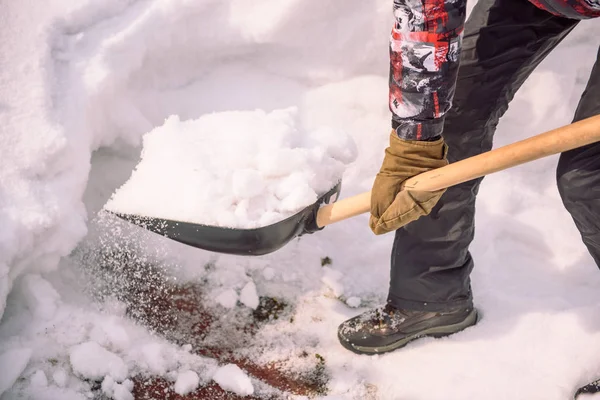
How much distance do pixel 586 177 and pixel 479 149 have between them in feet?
0.99

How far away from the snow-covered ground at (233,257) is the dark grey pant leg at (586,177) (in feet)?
1.77

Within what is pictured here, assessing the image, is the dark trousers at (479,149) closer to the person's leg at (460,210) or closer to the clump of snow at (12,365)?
the person's leg at (460,210)

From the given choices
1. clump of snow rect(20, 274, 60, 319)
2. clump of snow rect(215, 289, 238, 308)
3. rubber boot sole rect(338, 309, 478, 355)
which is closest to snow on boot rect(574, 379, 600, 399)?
rubber boot sole rect(338, 309, 478, 355)

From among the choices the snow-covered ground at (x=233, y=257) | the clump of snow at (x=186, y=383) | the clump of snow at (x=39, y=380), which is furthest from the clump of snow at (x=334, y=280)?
the clump of snow at (x=39, y=380)

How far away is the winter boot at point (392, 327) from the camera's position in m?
1.76

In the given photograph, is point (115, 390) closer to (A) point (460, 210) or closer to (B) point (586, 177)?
(A) point (460, 210)

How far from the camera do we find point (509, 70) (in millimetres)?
1435

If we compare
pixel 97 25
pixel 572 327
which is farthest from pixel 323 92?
pixel 572 327

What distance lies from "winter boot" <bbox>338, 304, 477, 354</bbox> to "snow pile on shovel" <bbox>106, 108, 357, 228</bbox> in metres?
0.50

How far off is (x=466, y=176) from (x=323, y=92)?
118cm

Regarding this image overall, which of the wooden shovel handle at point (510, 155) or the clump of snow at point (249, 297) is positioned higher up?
the wooden shovel handle at point (510, 155)

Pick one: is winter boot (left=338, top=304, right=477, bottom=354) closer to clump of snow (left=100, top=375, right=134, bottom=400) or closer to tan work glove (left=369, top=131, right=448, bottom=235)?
tan work glove (left=369, top=131, right=448, bottom=235)

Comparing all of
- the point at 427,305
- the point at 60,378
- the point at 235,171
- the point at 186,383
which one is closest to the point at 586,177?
the point at 427,305

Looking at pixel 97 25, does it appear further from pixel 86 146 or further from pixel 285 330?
pixel 285 330
